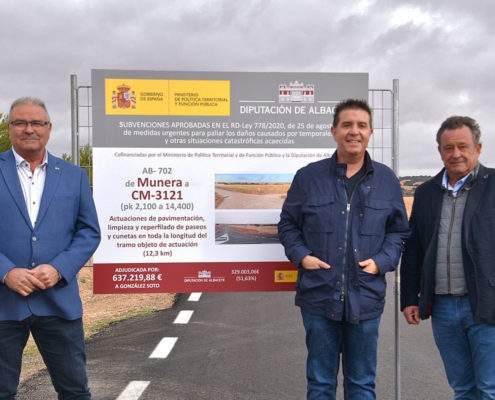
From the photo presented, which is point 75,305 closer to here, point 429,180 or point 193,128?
point 193,128

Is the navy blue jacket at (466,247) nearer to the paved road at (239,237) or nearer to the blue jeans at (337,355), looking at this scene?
the blue jeans at (337,355)

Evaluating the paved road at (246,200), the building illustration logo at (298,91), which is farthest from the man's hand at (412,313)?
the building illustration logo at (298,91)

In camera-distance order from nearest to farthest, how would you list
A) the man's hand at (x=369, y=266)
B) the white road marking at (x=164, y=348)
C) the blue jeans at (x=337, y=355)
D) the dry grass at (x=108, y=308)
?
the man's hand at (x=369, y=266) < the blue jeans at (x=337, y=355) < the white road marking at (x=164, y=348) < the dry grass at (x=108, y=308)

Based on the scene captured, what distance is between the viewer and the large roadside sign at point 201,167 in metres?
4.30

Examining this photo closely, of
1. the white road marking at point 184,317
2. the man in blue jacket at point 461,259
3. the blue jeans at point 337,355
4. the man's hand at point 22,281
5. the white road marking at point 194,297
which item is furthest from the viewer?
the white road marking at point 194,297

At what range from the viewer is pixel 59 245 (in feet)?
10.6

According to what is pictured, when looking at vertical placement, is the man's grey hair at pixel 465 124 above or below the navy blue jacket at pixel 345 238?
above

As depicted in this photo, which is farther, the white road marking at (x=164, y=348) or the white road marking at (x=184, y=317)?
the white road marking at (x=184, y=317)

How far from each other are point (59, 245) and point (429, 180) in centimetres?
232

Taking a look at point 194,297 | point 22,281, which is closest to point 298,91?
point 22,281

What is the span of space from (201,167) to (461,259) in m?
2.04

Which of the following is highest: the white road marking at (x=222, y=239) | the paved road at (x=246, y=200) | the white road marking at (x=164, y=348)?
the paved road at (x=246, y=200)

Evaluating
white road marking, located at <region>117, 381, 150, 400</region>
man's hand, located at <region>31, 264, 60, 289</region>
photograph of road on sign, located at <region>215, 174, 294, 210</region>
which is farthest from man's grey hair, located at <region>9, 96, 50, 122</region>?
white road marking, located at <region>117, 381, 150, 400</region>

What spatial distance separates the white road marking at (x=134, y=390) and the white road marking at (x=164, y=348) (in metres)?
0.80
